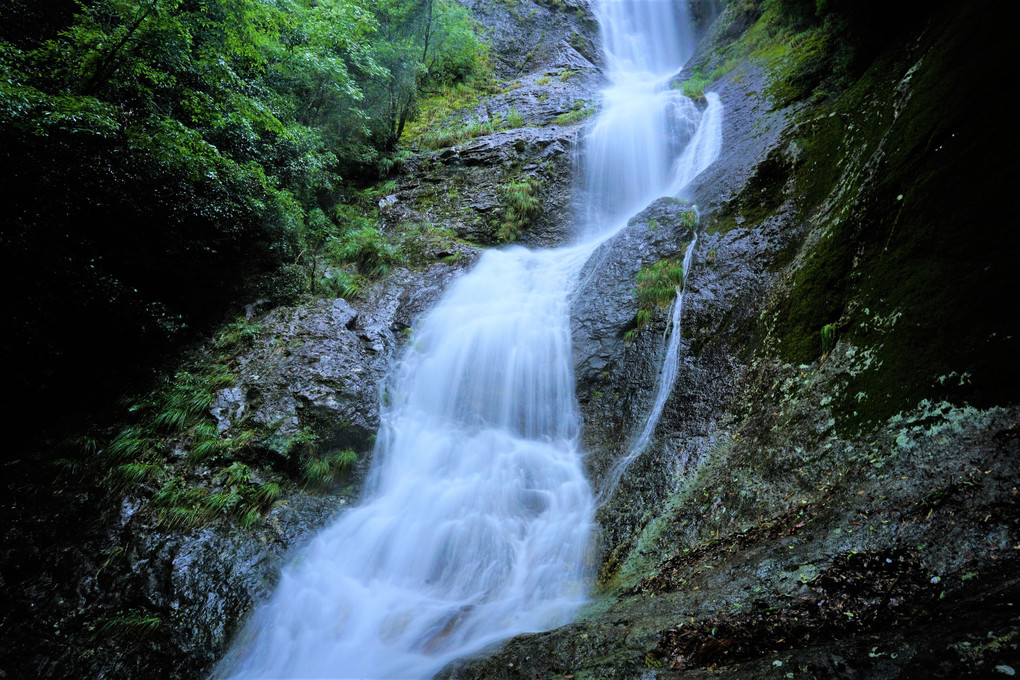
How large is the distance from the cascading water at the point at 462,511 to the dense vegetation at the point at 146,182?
10.4 feet

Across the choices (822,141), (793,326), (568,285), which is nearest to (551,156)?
(568,285)

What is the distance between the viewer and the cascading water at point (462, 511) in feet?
14.8

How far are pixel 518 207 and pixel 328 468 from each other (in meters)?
7.53

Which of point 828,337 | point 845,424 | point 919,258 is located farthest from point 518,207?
point 845,424

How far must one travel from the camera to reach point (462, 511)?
5.91 m

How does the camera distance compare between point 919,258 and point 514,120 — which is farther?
point 514,120

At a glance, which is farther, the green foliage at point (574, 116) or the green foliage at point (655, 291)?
the green foliage at point (574, 116)

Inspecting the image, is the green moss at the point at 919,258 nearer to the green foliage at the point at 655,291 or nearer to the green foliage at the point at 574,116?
the green foliage at the point at 655,291

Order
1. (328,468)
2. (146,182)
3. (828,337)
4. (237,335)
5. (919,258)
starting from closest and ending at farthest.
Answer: (919,258) → (828,337) → (146,182) → (328,468) → (237,335)

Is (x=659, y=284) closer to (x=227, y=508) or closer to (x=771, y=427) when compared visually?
(x=771, y=427)

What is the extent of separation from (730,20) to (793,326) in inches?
584

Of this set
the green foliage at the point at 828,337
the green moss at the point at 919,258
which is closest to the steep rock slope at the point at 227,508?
the green foliage at the point at 828,337

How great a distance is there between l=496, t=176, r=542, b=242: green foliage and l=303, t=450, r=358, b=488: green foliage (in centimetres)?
636

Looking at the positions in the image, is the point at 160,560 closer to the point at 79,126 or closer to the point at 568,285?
the point at 79,126
